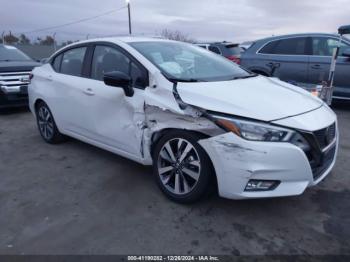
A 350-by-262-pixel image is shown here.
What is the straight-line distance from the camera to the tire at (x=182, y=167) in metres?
2.96

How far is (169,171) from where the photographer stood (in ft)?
10.8

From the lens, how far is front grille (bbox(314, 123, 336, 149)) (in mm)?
2831

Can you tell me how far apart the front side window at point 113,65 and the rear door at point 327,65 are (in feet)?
16.6

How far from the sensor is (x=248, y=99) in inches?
116

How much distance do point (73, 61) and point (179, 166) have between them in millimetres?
2362

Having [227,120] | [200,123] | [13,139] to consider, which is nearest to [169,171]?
[200,123]

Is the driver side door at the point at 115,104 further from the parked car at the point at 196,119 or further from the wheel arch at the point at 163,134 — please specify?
the wheel arch at the point at 163,134

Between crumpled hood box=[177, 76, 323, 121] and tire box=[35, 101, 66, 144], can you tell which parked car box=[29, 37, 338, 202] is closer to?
crumpled hood box=[177, 76, 323, 121]

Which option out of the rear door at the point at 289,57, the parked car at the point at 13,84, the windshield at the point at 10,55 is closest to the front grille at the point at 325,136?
the rear door at the point at 289,57

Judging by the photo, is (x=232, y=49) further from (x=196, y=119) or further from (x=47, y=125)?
(x=196, y=119)

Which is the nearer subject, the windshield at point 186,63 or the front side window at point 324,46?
the windshield at point 186,63

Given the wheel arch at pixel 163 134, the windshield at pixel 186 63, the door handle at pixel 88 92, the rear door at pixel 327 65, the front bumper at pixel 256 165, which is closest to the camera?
the front bumper at pixel 256 165

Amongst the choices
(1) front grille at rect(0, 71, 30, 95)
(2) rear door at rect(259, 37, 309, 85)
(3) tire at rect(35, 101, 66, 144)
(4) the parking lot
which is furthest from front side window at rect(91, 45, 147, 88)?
(2) rear door at rect(259, 37, 309, 85)

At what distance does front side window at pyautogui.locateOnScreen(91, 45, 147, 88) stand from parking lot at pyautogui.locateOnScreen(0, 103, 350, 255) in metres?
1.17
